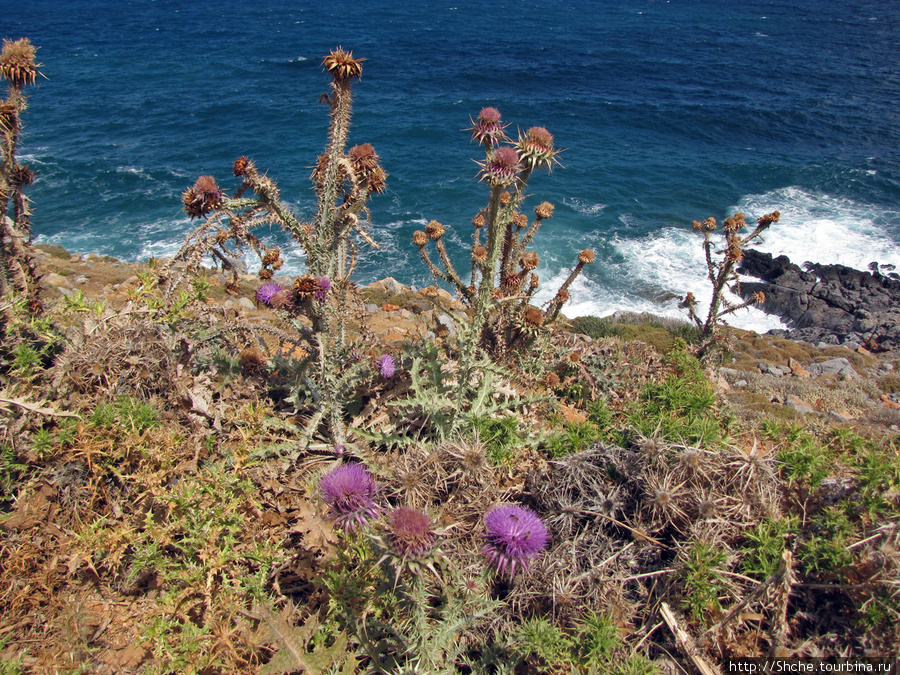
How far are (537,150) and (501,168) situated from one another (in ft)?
1.61

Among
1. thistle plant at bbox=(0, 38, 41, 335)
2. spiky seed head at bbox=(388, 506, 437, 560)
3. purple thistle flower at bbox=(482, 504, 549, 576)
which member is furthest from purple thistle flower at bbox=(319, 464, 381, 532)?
thistle plant at bbox=(0, 38, 41, 335)

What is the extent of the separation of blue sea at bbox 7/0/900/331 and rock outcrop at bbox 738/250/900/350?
4.33 ft

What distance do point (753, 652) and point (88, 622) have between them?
13.7 feet

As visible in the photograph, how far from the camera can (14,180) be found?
469 cm

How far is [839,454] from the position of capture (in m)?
3.93

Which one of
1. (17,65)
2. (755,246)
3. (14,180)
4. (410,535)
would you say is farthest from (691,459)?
(755,246)

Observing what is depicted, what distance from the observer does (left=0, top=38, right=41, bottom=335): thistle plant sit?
454 centimetres

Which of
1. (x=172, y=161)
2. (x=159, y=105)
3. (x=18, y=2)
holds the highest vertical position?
(x=18, y=2)

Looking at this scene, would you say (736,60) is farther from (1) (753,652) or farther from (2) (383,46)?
(1) (753,652)

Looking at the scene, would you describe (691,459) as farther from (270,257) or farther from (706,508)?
(270,257)

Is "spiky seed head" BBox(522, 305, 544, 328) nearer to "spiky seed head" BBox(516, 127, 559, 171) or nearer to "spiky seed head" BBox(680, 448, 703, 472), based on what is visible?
"spiky seed head" BBox(516, 127, 559, 171)

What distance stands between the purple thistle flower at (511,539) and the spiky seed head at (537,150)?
9.16 feet

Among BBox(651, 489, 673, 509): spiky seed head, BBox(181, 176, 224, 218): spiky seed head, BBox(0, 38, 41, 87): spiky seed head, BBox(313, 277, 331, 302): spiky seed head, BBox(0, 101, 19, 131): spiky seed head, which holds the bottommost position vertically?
BBox(651, 489, 673, 509): spiky seed head

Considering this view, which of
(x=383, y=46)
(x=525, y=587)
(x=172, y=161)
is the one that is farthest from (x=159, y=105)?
(x=525, y=587)
